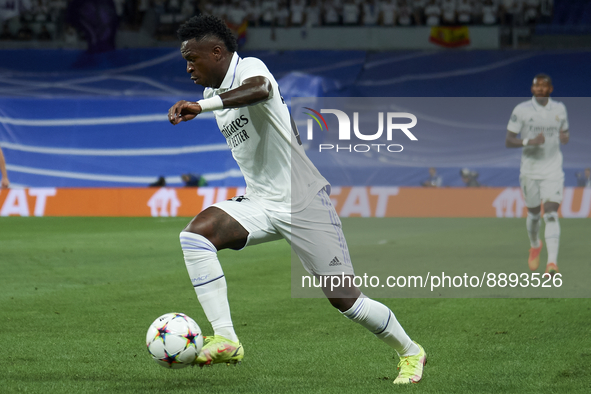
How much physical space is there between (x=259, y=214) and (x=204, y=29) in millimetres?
1072

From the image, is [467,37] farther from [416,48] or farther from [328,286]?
[328,286]

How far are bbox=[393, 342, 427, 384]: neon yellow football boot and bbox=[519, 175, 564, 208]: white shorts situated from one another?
16.0 feet

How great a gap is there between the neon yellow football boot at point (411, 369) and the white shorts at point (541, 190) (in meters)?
4.89

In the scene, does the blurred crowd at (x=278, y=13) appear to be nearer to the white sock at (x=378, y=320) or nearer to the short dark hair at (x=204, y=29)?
the short dark hair at (x=204, y=29)

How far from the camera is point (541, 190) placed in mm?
8547

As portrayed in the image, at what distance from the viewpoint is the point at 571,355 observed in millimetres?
4879

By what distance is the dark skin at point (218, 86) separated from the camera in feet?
12.6

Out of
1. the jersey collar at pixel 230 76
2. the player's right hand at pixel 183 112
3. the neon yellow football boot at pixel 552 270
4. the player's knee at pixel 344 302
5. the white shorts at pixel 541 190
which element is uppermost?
the jersey collar at pixel 230 76

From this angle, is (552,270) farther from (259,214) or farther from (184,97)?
(184,97)

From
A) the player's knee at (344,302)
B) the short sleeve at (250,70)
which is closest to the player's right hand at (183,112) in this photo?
the short sleeve at (250,70)

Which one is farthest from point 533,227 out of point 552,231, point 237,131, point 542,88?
point 237,131

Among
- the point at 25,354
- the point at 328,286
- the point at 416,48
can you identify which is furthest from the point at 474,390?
→ the point at 416,48

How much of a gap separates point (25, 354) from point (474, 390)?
289 cm

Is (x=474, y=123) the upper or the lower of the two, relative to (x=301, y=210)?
lower
